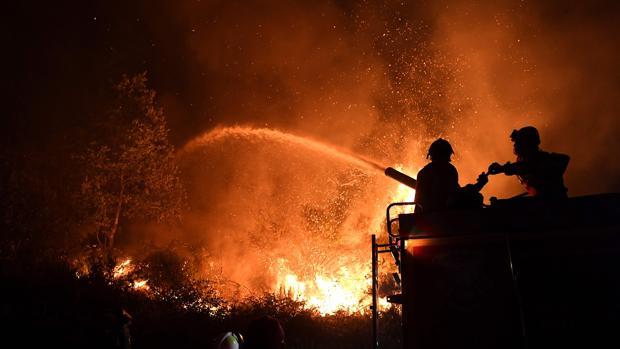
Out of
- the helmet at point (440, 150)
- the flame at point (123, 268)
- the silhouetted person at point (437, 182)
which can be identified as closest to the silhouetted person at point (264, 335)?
the silhouetted person at point (437, 182)

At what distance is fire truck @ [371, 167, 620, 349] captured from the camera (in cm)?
330

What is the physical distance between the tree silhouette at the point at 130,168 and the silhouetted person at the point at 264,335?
946 inches

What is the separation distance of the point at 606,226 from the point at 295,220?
75.0ft

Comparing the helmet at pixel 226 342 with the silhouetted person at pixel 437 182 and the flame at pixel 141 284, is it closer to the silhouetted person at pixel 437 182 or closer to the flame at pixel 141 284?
the silhouetted person at pixel 437 182

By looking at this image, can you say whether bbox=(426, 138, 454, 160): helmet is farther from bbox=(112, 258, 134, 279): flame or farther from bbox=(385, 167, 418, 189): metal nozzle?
bbox=(112, 258, 134, 279): flame

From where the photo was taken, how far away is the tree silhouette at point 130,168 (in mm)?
24703

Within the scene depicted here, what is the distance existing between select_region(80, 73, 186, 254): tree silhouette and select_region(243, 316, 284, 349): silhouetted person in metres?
24.0

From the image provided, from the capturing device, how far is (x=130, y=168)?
25734 mm

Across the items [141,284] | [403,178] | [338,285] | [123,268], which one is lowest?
[403,178]

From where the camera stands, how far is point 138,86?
26328 millimetres

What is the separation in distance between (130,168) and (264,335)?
2516 cm

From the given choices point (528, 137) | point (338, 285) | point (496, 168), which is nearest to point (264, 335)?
point (496, 168)

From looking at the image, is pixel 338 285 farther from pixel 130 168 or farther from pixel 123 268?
pixel 130 168

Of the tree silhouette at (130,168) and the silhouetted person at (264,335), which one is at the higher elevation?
the tree silhouette at (130,168)
